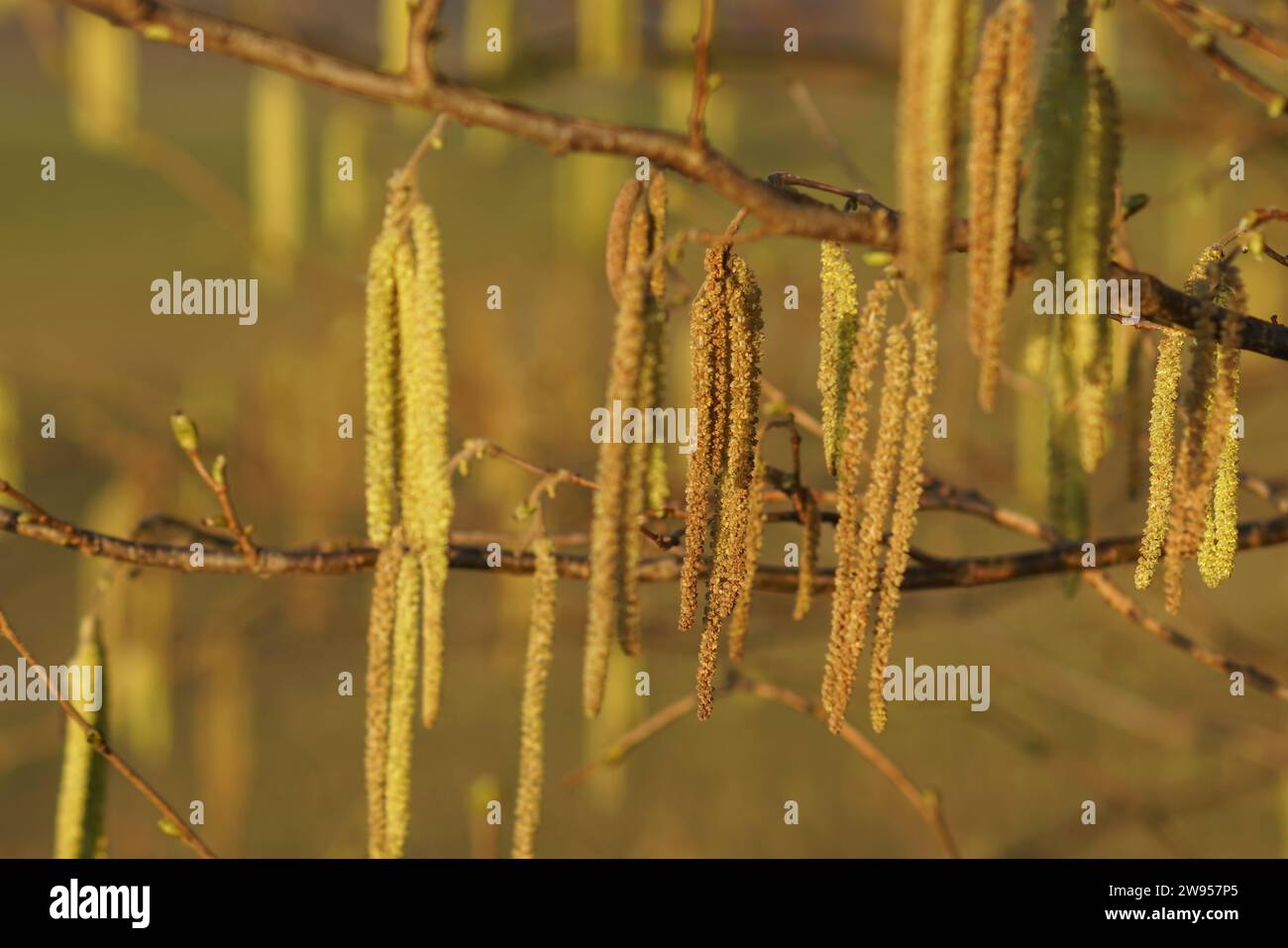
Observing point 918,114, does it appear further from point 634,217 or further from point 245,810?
point 245,810

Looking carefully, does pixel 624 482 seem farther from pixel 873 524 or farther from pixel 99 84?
pixel 99 84

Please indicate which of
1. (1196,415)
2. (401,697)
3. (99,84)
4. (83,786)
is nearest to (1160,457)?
(1196,415)

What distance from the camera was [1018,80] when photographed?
1.01 meters

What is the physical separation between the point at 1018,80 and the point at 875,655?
0.55 m

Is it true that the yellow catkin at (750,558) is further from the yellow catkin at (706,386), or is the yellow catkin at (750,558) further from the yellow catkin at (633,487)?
the yellow catkin at (633,487)

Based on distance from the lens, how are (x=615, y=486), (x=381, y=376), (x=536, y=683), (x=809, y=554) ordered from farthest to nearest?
(x=809, y=554) → (x=536, y=683) → (x=381, y=376) → (x=615, y=486)

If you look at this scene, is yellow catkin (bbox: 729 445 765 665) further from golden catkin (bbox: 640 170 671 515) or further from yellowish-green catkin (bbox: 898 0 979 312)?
yellowish-green catkin (bbox: 898 0 979 312)

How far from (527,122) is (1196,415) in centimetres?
65

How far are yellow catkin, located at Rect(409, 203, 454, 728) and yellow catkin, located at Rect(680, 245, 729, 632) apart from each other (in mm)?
225

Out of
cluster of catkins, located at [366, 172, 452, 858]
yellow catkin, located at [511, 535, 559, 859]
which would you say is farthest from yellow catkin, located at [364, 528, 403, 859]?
yellow catkin, located at [511, 535, 559, 859]

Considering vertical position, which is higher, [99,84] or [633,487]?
[99,84]

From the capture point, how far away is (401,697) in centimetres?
148

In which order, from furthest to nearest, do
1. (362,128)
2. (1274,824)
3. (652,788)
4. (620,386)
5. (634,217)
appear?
(652,788), (1274,824), (362,128), (634,217), (620,386)
